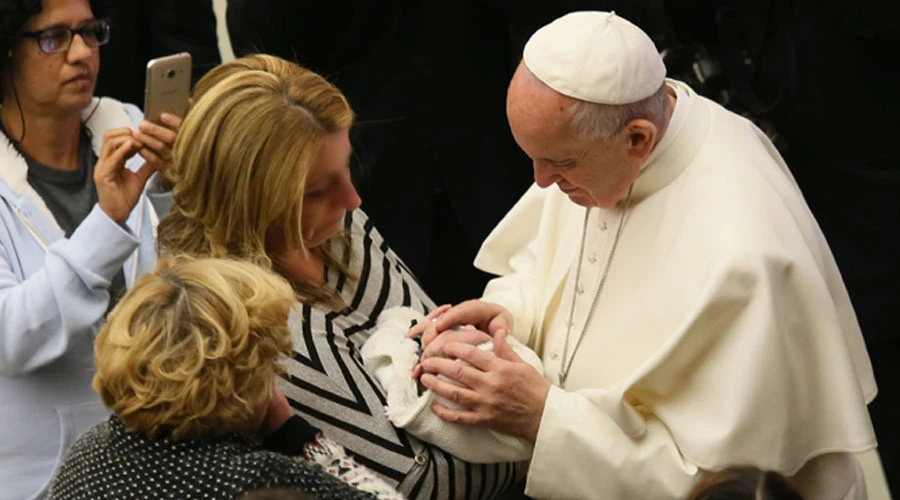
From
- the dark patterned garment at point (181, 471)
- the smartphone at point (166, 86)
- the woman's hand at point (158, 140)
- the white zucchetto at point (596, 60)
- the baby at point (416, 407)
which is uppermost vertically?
the white zucchetto at point (596, 60)

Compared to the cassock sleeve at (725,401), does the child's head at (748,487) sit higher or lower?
higher

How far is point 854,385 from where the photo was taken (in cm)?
271

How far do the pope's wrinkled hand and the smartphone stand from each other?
91cm

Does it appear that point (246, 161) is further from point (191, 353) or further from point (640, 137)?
point (640, 137)

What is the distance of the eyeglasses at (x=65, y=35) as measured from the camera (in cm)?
318

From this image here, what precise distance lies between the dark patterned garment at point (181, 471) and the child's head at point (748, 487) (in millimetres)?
633

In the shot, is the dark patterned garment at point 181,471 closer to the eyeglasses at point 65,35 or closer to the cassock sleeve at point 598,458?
the cassock sleeve at point 598,458

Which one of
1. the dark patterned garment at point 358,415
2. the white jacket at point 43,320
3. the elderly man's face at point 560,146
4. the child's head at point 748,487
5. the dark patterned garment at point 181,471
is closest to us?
the child's head at point 748,487

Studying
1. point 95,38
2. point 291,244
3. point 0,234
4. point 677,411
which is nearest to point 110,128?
point 95,38

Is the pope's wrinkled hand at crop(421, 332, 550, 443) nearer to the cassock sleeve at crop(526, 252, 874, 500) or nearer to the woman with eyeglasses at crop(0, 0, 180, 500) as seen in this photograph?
the cassock sleeve at crop(526, 252, 874, 500)

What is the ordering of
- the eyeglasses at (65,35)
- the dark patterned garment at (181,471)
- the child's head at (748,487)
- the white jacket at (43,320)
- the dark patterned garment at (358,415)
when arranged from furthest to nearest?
the eyeglasses at (65,35) < the white jacket at (43,320) < the dark patterned garment at (358,415) < the dark patterned garment at (181,471) < the child's head at (748,487)

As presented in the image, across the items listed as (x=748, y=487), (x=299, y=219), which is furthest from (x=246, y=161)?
(x=748, y=487)

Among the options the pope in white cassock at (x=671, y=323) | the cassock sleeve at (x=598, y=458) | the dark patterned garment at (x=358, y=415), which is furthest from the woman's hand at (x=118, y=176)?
the cassock sleeve at (x=598, y=458)

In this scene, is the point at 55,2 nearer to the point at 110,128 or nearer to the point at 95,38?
the point at 95,38
